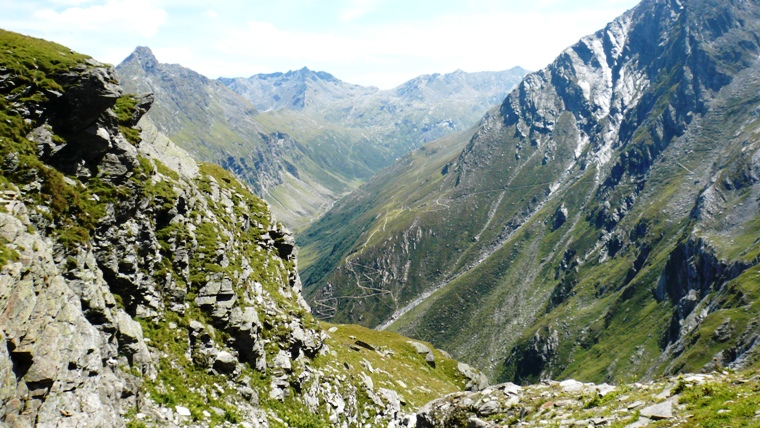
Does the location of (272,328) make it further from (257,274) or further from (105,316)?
(105,316)

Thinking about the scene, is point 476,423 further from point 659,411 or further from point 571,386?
point 659,411

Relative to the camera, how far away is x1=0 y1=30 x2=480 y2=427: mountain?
1695cm

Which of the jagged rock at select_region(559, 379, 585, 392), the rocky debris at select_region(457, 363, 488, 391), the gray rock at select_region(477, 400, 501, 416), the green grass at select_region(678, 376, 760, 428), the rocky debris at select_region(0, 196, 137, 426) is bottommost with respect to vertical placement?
the rocky debris at select_region(457, 363, 488, 391)

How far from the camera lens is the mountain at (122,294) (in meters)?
17.0

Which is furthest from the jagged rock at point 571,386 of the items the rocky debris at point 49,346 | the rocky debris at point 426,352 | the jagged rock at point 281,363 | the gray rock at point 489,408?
the rocky debris at point 426,352

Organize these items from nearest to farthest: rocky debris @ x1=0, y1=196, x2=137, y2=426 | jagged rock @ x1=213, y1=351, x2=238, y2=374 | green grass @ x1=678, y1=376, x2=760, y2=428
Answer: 1. green grass @ x1=678, y1=376, x2=760, y2=428
2. rocky debris @ x1=0, y1=196, x2=137, y2=426
3. jagged rock @ x1=213, y1=351, x2=238, y2=374

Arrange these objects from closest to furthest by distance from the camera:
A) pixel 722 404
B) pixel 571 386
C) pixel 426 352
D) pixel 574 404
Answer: pixel 722 404 → pixel 574 404 → pixel 571 386 → pixel 426 352

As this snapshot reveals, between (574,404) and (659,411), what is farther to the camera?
(574,404)

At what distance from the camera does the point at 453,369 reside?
78.8m

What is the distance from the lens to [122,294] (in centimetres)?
2588

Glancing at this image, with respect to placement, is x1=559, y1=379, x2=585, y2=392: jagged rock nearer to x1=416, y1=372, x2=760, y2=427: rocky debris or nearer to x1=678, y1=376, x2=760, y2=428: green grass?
x1=416, y1=372, x2=760, y2=427: rocky debris

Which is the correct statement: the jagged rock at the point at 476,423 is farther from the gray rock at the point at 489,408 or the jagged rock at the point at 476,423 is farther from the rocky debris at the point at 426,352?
the rocky debris at the point at 426,352

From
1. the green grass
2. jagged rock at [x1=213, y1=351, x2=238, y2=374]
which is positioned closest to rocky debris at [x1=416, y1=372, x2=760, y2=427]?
the green grass

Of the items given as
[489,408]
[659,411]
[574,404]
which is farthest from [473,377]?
[659,411]
